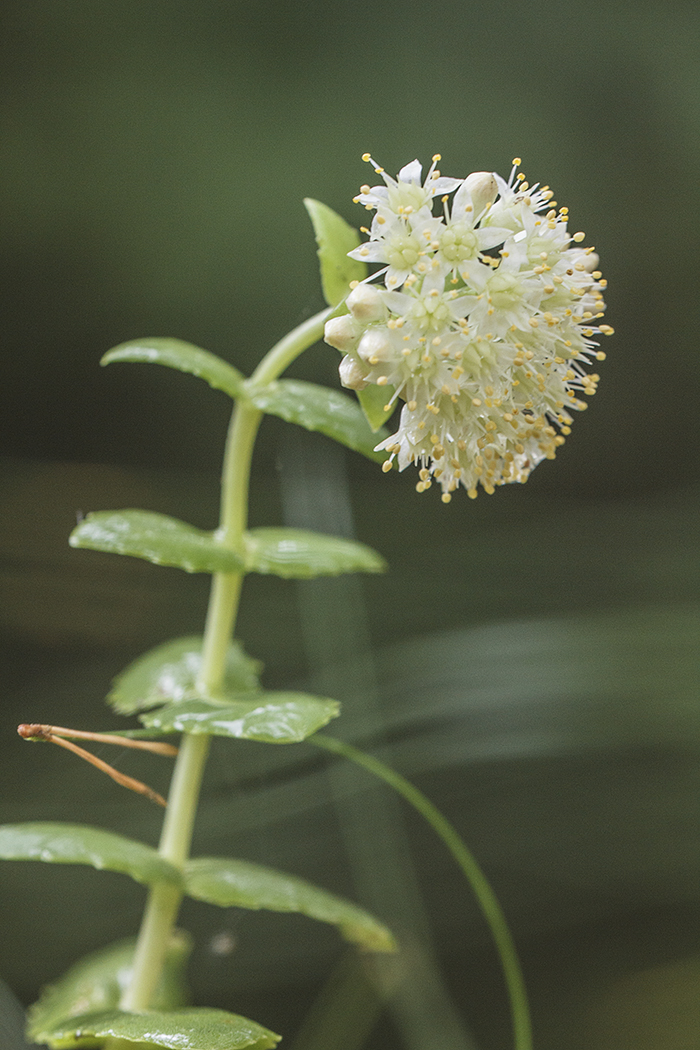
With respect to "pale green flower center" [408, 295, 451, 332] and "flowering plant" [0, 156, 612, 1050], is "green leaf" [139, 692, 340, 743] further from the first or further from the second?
"pale green flower center" [408, 295, 451, 332]

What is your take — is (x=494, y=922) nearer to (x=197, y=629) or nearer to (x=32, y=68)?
(x=197, y=629)

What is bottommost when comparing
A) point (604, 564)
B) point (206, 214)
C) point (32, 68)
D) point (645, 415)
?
point (604, 564)

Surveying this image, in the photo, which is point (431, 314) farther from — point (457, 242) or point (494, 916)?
point (494, 916)

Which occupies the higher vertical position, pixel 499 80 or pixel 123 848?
pixel 499 80

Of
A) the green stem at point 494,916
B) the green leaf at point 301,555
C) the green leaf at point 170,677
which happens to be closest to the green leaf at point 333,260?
the green leaf at point 301,555

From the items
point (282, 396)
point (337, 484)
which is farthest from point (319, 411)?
point (337, 484)

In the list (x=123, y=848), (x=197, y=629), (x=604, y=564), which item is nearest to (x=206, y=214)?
(x=197, y=629)
